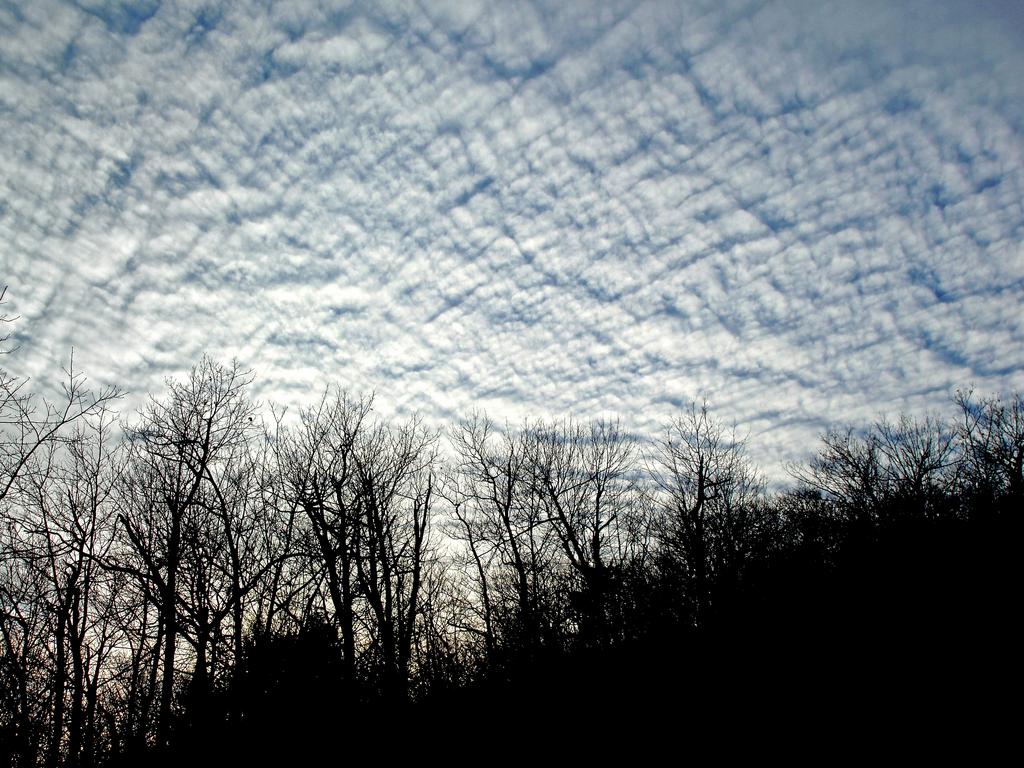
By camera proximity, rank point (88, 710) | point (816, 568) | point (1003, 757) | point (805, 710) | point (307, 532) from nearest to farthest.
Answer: point (1003, 757), point (805, 710), point (816, 568), point (307, 532), point (88, 710)

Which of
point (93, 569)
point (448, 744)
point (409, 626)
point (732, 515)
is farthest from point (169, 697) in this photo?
point (732, 515)

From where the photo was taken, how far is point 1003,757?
5871 millimetres

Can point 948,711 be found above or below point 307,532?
below

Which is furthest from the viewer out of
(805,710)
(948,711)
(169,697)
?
(169,697)

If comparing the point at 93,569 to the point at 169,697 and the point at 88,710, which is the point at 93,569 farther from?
the point at 88,710

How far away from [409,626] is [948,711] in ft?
44.2

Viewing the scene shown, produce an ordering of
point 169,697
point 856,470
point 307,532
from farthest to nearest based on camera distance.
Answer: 1. point 856,470
2. point 307,532
3. point 169,697

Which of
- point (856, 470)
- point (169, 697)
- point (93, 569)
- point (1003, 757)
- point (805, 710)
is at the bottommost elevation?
point (1003, 757)

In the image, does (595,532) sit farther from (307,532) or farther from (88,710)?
(88,710)

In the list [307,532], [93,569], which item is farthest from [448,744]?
[93,569]

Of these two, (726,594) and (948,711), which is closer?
(948,711)

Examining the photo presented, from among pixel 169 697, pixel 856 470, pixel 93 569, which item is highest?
pixel 856 470

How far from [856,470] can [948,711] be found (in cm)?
2384

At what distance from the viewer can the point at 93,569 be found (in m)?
16.3
